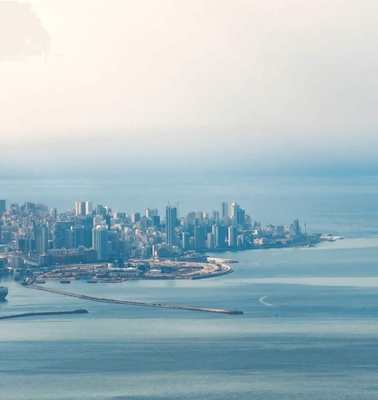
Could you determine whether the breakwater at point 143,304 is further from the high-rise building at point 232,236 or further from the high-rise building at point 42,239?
the high-rise building at point 232,236

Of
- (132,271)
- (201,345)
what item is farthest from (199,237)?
(201,345)

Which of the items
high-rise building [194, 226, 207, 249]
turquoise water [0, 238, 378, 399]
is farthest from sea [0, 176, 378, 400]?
high-rise building [194, 226, 207, 249]

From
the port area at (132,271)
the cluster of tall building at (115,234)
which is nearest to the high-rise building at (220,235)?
the cluster of tall building at (115,234)

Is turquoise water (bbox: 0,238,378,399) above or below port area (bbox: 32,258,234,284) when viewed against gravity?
below

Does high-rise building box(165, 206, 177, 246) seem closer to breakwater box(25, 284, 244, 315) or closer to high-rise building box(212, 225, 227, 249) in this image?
high-rise building box(212, 225, 227, 249)

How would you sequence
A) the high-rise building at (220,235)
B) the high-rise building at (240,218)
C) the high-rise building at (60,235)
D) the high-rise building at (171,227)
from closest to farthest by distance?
the high-rise building at (60,235) → the high-rise building at (171,227) → the high-rise building at (220,235) → the high-rise building at (240,218)

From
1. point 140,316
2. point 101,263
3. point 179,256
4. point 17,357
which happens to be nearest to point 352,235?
point 179,256

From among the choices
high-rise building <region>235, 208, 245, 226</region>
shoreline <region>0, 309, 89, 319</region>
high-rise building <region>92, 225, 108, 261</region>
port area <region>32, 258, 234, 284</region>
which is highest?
high-rise building <region>235, 208, 245, 226</region>
